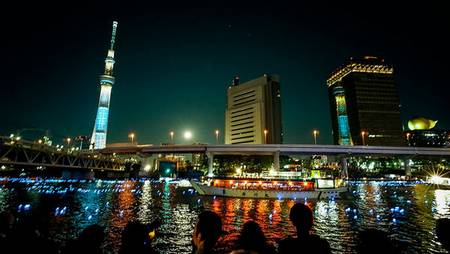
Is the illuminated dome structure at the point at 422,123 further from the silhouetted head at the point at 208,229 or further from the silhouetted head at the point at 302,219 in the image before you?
the silhouetted head at the point at 208,229

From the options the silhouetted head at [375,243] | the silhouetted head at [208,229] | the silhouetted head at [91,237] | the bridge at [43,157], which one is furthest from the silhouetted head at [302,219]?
the bridge at [43,157]

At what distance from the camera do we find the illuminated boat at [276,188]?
146ft

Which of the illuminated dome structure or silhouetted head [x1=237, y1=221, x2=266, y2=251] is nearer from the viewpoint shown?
silhouetted head [x1=237, y1=221, x2=266, y2=251]

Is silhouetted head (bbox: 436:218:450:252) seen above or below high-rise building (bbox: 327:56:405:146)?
below

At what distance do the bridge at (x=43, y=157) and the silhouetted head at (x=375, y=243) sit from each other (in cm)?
6813

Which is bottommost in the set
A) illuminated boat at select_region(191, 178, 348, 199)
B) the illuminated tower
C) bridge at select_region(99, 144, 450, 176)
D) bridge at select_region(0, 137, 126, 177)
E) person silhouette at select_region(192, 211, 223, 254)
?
illuminated boat at select_region(191, 178, 348, 199)

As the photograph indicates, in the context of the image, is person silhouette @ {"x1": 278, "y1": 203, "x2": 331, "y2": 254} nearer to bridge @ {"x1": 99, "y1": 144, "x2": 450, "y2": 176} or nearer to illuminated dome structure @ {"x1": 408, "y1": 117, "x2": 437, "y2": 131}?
bridge @ {"x1": 99, "y1": 144, "x2": 450, "y2": 176}

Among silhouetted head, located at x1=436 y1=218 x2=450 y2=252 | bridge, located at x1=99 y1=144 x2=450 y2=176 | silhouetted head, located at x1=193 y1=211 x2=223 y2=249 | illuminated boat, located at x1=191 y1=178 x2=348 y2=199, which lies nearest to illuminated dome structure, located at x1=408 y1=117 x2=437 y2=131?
bridge, located at x1=99 y1=144 x2=450 y2=176

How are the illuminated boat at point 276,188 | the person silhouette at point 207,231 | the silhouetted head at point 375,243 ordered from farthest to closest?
the illuminated boat at point 276,188, the silhouetted head at point 375,243, the person silhouette at point 207,231

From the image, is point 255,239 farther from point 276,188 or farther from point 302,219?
point 276,188

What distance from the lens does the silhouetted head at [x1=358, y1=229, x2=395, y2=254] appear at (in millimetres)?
3881

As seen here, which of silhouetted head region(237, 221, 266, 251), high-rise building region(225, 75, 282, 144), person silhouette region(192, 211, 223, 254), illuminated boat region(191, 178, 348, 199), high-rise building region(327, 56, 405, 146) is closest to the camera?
person silhouette region(192, 211, 223, 254)

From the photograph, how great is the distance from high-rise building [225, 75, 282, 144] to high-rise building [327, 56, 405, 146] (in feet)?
158

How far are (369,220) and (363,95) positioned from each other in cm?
17055
